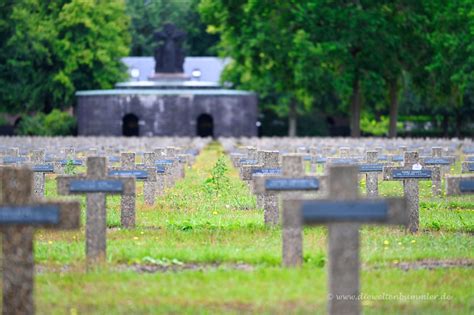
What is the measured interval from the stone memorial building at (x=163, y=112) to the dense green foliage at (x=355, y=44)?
15.2 m

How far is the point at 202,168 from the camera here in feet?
127

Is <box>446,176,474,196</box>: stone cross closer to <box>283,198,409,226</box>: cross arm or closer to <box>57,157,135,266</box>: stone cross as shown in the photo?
<box>283,198,409,226</box>: cross arm

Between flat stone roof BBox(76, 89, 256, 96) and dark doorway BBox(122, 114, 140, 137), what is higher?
flat stone roof BBox(76, 89, 256, 96)

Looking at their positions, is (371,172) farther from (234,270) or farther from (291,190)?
(234,270)

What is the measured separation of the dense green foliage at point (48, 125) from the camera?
77.6m

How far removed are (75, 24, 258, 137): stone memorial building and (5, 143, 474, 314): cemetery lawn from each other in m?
60.1

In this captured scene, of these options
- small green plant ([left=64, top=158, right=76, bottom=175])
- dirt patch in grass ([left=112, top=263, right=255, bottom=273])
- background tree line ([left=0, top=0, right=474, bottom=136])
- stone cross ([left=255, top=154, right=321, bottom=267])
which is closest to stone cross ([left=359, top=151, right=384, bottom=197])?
small green plant ([left=64, top=158, right=76, bottom=175])

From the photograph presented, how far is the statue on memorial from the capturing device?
91188 mm

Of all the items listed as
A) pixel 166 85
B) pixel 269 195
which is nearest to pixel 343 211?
pixel 269 195

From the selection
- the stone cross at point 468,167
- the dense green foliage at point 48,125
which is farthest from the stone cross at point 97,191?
the dense green foliage at point 48,125

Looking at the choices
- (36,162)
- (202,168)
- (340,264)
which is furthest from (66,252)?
(202,168)

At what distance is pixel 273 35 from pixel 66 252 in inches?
1903

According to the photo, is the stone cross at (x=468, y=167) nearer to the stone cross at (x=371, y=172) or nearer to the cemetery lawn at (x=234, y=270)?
the cemetery lawn at (x=234, y=270)

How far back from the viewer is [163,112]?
3135 inches
